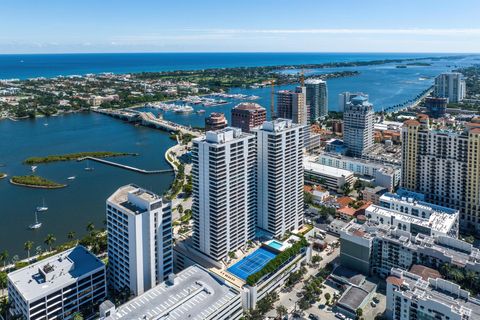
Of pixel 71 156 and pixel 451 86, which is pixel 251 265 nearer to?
pixel 71 156

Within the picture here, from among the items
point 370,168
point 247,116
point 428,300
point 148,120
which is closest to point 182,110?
point 148,120

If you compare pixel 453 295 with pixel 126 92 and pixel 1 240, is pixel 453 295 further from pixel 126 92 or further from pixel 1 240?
pixel 126 92

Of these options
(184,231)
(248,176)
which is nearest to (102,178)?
(184,231)

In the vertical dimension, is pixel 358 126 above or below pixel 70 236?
above

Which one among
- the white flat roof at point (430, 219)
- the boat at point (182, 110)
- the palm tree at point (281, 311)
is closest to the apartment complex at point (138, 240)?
the palm tree at point (281, 311)

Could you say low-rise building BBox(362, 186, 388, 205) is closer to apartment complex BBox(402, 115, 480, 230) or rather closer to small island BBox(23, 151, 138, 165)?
apartment complex BBox(402, 115, 480, 230)

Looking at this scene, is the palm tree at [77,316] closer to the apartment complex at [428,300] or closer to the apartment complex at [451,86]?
the apartment complex at [428,300]

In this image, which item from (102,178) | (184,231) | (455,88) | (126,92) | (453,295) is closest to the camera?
(453,295)
